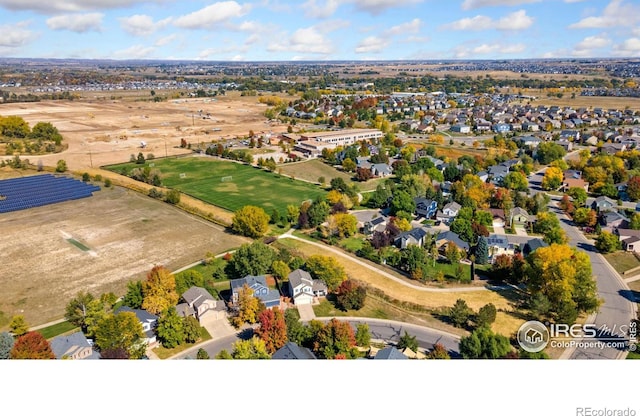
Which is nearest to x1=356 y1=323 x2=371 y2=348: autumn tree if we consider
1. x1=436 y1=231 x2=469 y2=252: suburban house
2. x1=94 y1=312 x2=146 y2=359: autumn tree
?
x1=94 y1=312 x2=146 y2=359: autumn tree

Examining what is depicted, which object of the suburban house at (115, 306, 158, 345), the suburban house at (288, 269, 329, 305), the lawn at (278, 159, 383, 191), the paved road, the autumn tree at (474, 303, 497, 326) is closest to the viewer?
the paved road

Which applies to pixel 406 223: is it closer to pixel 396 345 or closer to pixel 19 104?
pixel 396 345

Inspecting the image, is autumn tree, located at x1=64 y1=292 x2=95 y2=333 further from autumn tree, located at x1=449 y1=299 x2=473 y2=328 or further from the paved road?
the paved road

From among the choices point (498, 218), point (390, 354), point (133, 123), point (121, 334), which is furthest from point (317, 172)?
point (133, 123)

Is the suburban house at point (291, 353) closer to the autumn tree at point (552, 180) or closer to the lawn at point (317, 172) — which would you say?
the lawn at point (317, 172)

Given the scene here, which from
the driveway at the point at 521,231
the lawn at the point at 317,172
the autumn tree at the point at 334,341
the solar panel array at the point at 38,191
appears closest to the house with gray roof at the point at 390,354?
the autumn tree at the point at 334,341
